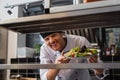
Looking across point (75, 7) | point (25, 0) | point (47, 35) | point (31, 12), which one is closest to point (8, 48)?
point (31, 12)

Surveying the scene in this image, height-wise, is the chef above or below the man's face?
below

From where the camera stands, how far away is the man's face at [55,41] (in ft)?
3.79

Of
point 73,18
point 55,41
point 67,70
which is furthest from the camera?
point 67,70

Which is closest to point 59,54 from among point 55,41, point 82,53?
point 55,41

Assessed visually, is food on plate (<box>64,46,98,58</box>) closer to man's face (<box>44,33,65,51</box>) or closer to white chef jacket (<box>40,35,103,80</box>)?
man's face (<box>44,33,65,51</box>)

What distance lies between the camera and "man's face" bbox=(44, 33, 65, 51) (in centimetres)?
115

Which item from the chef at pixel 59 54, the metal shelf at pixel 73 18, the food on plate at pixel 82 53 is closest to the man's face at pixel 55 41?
the chef at pixel 59 54

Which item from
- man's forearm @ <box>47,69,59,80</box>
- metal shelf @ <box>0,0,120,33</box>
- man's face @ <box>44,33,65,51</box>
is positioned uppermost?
metal shelf @ <box>0,0,120,33</box>

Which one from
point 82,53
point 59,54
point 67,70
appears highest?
point 82,53

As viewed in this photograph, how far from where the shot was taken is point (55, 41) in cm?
118

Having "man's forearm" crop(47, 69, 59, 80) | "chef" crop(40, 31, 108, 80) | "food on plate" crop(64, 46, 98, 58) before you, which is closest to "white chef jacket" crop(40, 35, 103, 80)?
"chef" crop(40, 31, 108, 80)

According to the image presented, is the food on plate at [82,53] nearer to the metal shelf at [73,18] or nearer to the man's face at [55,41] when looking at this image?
the metal shelf at [73,18]

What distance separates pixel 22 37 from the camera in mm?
2480

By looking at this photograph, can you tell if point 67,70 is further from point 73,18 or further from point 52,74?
point 73,18
